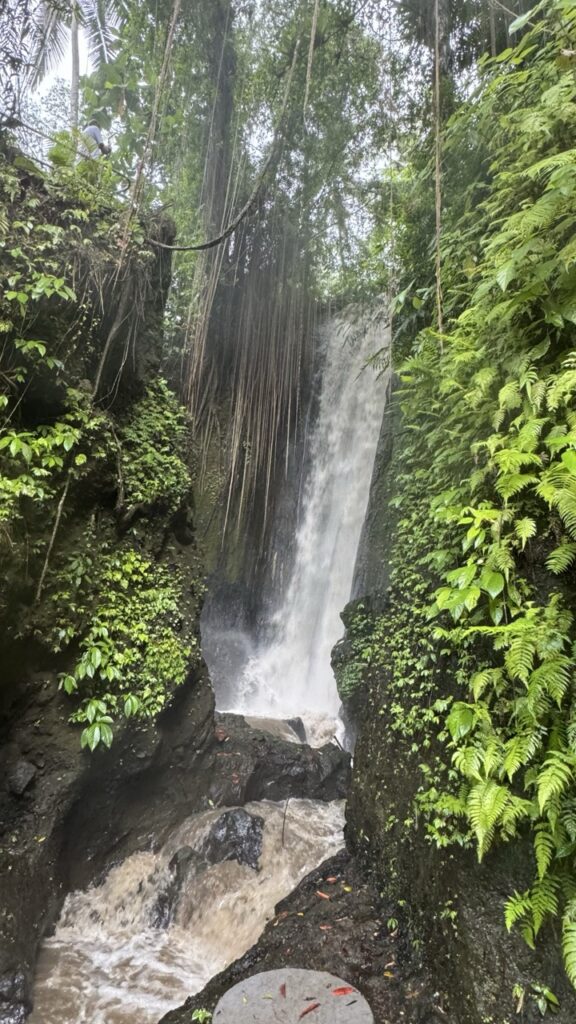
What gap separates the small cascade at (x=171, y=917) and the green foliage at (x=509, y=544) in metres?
2.14

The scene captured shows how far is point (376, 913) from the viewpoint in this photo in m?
3.73

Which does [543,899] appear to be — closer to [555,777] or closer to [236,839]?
[555,777]

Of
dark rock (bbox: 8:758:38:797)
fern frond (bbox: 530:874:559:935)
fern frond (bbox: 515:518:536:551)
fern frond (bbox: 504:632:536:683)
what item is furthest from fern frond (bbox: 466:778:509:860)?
dark rock (bbox: 8:758:38:797)

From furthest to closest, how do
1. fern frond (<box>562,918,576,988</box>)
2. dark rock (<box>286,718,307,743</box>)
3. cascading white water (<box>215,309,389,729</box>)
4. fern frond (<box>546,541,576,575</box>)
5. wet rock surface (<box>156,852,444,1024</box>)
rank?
1. cascading white water (<box>215,309,389,729</box>)
2. dark rock (<box>286,718,307,743</box>)
3. wet rock surface (<box>156,852,444,1024</box>)
4. fern frond (<box>546,541,576,575</box>)
5. fern frond (<box>562,918,576,988</box>)

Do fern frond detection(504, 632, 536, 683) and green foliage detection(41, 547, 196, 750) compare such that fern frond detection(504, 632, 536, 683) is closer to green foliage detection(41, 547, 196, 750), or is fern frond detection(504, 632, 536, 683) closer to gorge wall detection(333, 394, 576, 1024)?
gorge wall detection(333, 394, 576, 1024)

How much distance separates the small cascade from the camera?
3846 millimetres

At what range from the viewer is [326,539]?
1148 cm

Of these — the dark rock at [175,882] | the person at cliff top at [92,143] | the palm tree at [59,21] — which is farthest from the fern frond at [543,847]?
the palm tree at [59,21]

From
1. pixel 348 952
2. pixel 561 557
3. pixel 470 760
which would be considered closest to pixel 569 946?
pixel 470 760

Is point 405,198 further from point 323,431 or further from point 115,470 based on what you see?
point 323,431

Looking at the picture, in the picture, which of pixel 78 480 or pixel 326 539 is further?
pixel 326 539

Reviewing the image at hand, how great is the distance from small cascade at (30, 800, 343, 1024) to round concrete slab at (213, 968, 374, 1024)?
1384mm

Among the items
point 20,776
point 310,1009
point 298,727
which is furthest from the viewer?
point 298,727

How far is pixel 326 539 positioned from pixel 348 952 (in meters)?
8.37
